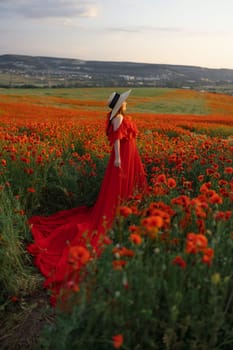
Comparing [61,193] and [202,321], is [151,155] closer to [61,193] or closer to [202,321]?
[61,193]

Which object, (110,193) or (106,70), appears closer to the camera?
(110,193)

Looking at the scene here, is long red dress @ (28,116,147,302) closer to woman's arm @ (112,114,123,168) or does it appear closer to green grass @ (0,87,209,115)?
woman's arm @ (112,114,123,168)

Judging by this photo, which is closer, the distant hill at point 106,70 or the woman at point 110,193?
the woman at point 110,193

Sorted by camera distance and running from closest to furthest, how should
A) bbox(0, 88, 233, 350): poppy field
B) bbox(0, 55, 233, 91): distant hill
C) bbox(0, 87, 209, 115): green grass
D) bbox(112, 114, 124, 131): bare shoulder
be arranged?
bbox(0, 88, 233, 350): poppy field
bbox(112, 114, 124, 131): bare shoulder
bbox(0, 87, 209, 115): green grass
bbox(0, 55, 233, 91): distant hill

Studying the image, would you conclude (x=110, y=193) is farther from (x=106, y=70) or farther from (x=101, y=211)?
(x=106, y=70)

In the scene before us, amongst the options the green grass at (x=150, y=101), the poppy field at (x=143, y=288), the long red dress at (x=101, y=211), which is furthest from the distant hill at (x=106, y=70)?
the poppy field at (x=143, y=288)

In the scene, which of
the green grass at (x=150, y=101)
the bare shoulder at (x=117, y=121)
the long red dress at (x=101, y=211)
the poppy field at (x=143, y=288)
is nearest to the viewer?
the poppy field at (x=143, y=288)

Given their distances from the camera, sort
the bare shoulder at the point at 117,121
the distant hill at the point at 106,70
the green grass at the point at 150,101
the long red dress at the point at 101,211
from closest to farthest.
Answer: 1. the long red dress at the point at 101,211
2. the bare shoulder at the point at 117,121
3. the green grass at the point at 150,101
4. the distant hill at the point at 106,70

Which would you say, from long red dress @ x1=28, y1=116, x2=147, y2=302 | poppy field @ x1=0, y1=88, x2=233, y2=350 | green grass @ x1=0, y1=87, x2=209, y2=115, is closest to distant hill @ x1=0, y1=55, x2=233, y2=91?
green grass @ x1=0, y1=87, x2=209, y2=115

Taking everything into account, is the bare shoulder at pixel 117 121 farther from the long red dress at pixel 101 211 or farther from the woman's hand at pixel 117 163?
the woman's hand at pixel 117 163

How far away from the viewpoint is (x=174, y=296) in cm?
247

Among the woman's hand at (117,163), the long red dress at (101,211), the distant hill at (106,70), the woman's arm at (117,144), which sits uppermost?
the distant hill at (106,70)

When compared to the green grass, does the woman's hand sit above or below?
above

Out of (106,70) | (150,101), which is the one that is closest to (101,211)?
(150,101)
